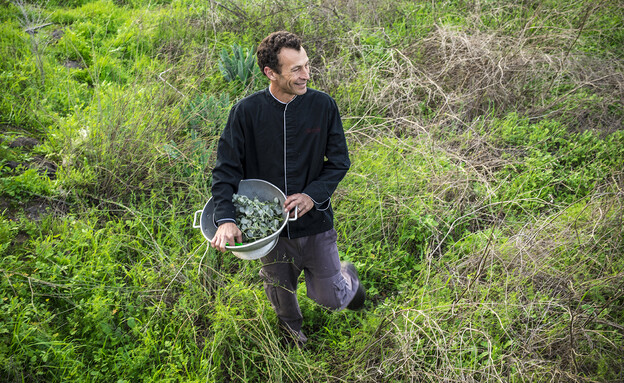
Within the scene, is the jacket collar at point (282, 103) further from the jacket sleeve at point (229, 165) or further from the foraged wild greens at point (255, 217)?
the foraged wild greens at point (255, 217)

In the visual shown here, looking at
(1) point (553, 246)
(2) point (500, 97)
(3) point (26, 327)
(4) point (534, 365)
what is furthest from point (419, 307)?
(2) point (500, 97)

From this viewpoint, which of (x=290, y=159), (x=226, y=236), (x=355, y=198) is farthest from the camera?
(x=355, y=198)

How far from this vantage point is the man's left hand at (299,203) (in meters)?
2.13

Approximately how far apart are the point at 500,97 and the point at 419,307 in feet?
9.11

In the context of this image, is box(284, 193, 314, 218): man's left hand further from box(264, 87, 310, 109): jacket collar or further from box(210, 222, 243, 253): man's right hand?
box(264, 87, 310, 109): jacket collar

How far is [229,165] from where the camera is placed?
7.17 feet

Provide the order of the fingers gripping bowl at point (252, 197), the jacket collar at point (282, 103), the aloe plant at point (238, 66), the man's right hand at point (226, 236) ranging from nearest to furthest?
the man's right hand at point (226, 236), the fingers gripping bowl at point (252, 197), the jacket collar at point (282, 103), the aloe plant at point (238, 66)

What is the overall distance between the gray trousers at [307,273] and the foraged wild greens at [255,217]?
202 millimetres

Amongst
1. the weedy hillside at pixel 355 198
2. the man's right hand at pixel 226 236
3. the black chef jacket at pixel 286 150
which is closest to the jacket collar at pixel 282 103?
the black chef jacket at pixel 286 150

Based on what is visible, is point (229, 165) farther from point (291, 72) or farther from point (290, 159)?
point (291, 72)

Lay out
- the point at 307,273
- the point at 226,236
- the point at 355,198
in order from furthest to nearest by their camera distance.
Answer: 1. the point at 355,198
2. the point at 307,273
3. the point at 226,236

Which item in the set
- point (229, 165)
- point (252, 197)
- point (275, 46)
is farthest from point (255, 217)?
point (275, 46)

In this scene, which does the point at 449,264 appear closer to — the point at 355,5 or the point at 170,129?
the point at 170,129

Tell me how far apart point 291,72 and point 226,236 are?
2.59ft
